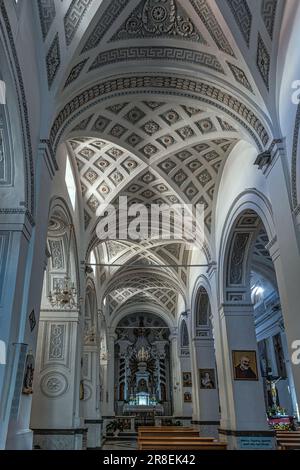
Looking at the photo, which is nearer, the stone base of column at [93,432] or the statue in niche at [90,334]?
the statue in niche at [90,334]

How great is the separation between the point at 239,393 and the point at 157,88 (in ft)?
26.3

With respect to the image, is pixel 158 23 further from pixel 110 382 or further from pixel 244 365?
pixel 110 382

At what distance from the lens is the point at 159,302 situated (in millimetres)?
24203

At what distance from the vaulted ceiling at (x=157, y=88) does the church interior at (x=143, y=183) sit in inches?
1.2

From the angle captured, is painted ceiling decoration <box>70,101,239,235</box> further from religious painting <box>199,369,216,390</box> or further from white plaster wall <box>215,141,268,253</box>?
religious painting <box>199,369,216,390</box>

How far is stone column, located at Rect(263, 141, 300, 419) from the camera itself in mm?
6300

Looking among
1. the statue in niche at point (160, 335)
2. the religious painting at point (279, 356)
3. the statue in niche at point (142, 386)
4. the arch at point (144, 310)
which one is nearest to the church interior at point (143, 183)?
the religious painting at point (279, 356)

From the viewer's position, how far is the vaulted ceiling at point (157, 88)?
6945 millimetres

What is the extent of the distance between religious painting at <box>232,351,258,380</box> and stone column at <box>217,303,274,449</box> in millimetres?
71

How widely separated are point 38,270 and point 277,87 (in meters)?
5.42

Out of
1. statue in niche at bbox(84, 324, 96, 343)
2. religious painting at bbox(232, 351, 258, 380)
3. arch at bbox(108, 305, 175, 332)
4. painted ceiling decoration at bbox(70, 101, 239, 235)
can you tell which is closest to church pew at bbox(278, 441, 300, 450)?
religious painting at bbox(232, 351, 258, 380)

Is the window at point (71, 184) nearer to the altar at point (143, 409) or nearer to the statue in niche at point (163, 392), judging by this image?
the altar at point (143, 409)
